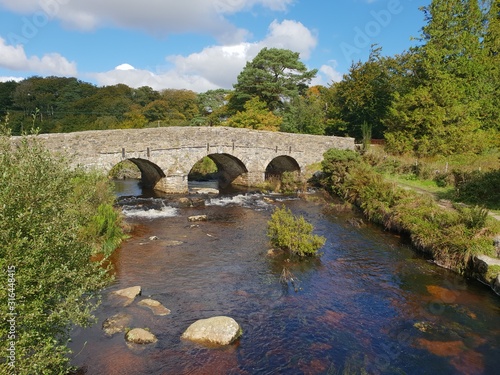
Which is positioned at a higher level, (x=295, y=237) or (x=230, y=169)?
(x=230, y=169)

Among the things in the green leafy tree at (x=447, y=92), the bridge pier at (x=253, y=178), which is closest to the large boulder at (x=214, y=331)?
the bridge pier at (x=253, y=178)

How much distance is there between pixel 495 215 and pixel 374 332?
1040 centimetres

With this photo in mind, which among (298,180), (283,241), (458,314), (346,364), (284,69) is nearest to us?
(346,364)

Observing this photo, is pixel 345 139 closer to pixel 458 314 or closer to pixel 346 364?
pixel 458 314

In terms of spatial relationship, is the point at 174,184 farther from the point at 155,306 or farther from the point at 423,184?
the point at 423,184

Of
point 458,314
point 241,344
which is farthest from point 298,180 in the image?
point 241,344

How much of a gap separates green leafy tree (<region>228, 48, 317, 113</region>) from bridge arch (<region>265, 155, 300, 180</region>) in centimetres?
827

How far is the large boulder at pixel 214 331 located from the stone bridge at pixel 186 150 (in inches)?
529

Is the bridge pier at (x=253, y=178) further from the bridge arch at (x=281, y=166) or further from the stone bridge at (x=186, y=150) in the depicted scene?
the bridge arch at (x=281, y=166)

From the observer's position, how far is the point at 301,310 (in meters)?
11.3

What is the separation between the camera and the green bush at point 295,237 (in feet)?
50.8

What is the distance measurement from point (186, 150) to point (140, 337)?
61.8ft

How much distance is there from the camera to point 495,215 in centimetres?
1683

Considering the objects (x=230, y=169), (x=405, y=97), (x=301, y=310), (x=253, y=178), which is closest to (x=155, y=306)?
(x=301, y=310)
